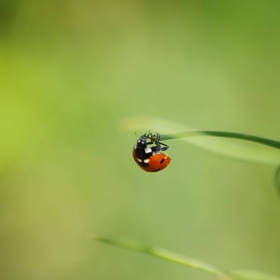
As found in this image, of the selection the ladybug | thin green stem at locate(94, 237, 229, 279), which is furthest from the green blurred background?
thin green stem at locate(94, 237, 229, 279)

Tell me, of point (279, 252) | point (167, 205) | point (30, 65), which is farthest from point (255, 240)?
point (30, 65)

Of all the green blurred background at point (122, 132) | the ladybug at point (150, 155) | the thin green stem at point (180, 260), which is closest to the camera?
the thin green stem at point (180, 260)

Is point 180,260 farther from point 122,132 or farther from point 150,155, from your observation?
point 122,132

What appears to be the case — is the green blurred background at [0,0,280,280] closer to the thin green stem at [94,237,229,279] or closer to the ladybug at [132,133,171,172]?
the ladybug at [132,133,171,172]

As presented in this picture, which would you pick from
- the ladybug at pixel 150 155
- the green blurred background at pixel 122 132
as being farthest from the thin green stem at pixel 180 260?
the green blurred background at pixel 122 132

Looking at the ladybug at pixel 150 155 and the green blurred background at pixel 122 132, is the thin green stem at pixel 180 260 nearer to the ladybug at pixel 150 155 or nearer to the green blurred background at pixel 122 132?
the ladybug at pixel 150 155

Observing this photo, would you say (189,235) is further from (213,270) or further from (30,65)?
(213,270)

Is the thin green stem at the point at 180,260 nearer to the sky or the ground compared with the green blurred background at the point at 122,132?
nearer to the ground
